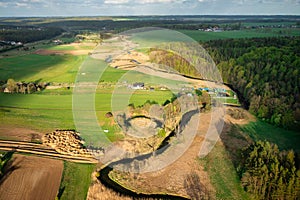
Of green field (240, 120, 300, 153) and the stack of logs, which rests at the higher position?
the stack of logs

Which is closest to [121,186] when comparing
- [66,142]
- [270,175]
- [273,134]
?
[66,142]

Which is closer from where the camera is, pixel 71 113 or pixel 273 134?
pixel 273 134

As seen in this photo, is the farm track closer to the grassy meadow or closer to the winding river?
the grassy meadow

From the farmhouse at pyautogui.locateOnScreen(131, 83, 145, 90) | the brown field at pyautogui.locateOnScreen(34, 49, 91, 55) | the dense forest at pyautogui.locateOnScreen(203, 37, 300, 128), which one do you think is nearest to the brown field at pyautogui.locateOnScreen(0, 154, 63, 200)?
the farmhouse at pyautogui.locateOnScreen(131, 83, 145, 90)

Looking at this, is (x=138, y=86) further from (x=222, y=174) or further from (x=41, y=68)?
(x=41, y=68)

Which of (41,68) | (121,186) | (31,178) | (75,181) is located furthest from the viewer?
(41,68)

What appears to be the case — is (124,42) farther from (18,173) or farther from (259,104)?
(18,173)
